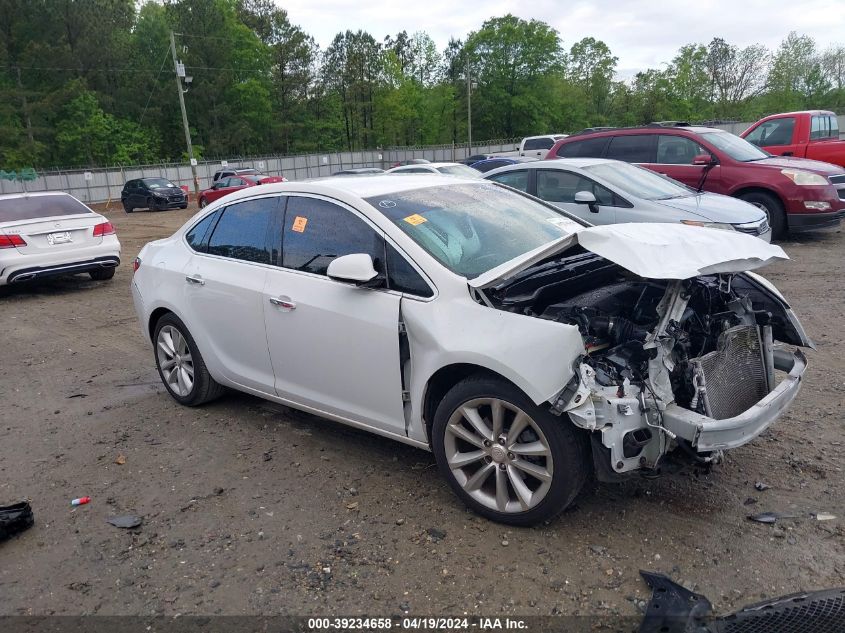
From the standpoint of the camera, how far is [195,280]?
4.84m

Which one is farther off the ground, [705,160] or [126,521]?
[705,160]

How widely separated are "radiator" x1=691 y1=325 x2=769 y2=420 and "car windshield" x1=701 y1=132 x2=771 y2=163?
834cm

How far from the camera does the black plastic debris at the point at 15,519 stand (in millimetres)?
3550

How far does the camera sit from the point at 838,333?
6.19m

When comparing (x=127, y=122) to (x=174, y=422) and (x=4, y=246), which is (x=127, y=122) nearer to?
(x=4, y=246)

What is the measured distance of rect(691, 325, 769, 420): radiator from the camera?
10.6 ft

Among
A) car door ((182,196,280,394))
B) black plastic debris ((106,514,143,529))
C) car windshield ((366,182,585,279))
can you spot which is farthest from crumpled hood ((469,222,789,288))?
black plastic debris ((106,514,143,529))

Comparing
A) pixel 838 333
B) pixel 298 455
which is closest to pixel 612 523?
pixel 298 455

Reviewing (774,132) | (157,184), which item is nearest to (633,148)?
(774,132)

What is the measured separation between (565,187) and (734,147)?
4183 millimetres

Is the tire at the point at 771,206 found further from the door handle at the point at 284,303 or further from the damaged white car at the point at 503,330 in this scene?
the door handle at the point at 284,303

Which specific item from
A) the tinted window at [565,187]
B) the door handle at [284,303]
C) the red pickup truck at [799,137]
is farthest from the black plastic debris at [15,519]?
the red pickup truck at [799,137]

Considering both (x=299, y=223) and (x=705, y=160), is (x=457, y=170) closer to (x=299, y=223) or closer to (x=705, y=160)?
(x=705, y=160)

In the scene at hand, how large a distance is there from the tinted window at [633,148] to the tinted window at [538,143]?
15.8 m
